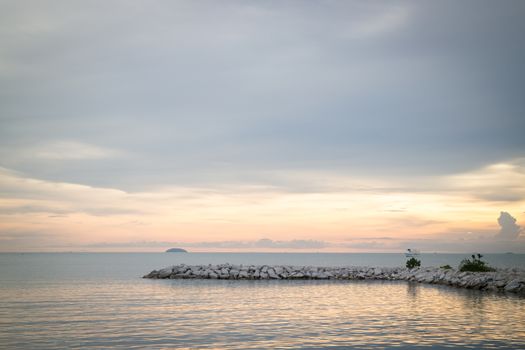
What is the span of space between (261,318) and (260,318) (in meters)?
0.05

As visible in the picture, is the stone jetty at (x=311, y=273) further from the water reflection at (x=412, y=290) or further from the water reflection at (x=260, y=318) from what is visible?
the water reflection at (x=260, y=318)

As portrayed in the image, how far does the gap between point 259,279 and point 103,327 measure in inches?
1129

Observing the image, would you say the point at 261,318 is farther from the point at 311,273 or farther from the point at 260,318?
the point at 311,273

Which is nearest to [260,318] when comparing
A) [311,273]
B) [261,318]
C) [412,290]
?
[261,318]

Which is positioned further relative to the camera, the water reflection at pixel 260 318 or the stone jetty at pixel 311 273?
the stone jetty at pixel 311 273

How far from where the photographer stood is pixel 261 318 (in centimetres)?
2422

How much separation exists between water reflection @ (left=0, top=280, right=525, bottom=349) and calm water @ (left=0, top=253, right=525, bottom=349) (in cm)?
4

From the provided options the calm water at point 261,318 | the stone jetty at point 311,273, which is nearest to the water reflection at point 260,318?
the calm water at point 261,318

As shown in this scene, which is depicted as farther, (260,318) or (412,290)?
(412,290)

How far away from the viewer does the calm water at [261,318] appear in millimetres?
18797

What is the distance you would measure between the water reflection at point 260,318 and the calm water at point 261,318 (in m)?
0.04

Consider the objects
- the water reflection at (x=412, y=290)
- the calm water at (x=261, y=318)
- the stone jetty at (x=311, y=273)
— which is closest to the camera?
the calm water at (x=261, y=318)

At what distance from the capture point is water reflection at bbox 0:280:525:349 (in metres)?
18.9

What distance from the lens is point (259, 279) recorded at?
163ft
